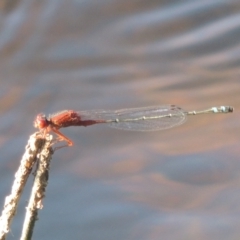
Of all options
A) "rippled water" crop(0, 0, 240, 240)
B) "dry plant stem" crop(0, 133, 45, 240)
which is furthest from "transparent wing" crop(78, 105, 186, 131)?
"dry plant stem" crop(0, 133, 45, 240)

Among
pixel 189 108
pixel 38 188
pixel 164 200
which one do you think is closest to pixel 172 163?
pixel 164 200

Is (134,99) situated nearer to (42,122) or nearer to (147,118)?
(147,118)

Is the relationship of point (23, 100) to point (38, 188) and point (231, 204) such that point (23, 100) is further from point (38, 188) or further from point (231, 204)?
point (38, 188)

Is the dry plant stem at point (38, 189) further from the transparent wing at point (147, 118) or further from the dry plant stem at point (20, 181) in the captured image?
the transparent wing at point (147, 118)

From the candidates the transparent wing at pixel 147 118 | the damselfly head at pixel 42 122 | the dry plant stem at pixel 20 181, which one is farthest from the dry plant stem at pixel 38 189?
the transparent wing at pixel 147 118

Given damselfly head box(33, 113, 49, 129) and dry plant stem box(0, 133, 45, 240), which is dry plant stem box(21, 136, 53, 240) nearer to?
dry plant stem box(0, 133, 45, 240)

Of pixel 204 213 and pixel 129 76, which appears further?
pixel 129 76

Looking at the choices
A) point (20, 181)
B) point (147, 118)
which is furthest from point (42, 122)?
point (147, 118)

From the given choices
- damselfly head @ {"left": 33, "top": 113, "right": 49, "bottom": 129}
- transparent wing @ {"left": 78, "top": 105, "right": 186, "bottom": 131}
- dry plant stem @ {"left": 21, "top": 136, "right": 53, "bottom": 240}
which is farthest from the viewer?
transparent wing @ {"left": 78, "top": 105, "right": 186, "bottom": 131}
